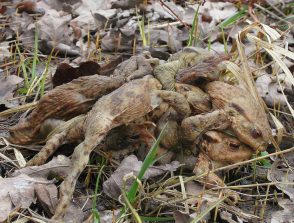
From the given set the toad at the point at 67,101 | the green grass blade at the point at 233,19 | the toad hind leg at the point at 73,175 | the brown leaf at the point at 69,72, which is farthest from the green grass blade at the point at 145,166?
the green grass blade at the point at 233,19

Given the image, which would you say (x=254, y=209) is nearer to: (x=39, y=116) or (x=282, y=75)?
(x=39, y=116)

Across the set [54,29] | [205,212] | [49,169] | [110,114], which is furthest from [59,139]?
[54,29]

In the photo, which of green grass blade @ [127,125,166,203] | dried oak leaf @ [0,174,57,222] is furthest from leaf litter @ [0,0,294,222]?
green grass blade @ [127,125,166,203]

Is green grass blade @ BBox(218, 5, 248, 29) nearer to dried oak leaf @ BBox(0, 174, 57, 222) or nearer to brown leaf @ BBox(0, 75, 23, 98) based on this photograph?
brown leaf @ BBox(0, 75, 23, 98)

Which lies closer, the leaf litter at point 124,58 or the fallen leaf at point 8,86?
the leaf litter at point 124,58

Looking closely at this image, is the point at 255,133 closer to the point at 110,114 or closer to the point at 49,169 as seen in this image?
the point at 110,114

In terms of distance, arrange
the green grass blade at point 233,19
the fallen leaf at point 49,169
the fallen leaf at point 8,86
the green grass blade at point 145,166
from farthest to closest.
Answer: the green grass blade at point 233,19 < the fallen leaf at point 8,86 < the fallen leaf at point 49,169 < the green grass blade at point 145,166

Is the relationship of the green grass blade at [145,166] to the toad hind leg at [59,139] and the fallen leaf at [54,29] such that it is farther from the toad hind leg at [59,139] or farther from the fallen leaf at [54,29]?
the fallen leaf at [54,29]

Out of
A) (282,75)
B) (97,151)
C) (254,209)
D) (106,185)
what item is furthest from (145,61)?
(282,75)

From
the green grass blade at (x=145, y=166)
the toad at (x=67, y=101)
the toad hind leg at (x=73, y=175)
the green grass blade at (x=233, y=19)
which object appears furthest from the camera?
the green grass blade at (x=233, y=19)
